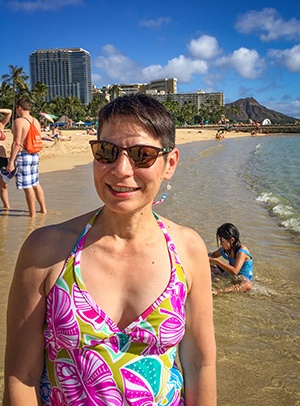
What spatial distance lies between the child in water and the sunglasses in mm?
3634

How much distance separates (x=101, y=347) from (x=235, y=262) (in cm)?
402

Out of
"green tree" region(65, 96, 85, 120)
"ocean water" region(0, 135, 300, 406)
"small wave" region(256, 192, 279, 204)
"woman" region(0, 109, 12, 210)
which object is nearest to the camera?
"ocean water" region(0, 135, 300, 406)

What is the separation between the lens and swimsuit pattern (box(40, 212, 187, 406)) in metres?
1.47

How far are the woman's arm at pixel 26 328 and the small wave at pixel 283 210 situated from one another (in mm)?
9160

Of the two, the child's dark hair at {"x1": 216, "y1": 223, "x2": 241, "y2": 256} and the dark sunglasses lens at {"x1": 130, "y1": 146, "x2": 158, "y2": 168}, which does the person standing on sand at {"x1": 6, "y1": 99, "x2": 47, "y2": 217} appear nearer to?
the child's dark hair at {"x1": 216, "y1": 223, "x2": 241, "y2": 256}

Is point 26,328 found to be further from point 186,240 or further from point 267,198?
point 267,198

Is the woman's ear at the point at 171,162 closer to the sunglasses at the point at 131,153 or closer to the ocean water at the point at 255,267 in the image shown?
the sunglasses at the point at 131,153

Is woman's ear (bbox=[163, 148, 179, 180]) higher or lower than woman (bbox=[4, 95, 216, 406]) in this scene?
higher

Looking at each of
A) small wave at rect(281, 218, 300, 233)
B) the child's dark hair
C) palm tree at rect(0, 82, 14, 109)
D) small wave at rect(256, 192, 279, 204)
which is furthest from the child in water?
palm tree at rect(0, 82, 14, 109)

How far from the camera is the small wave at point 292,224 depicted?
8.55 metres

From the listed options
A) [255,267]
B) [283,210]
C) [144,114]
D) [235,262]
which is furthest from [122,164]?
[283,210]

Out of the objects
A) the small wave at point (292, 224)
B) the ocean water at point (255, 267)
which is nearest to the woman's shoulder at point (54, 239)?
the ocean water at point (255, 267)

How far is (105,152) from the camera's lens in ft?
5.32

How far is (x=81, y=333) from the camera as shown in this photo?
1.45 metres
